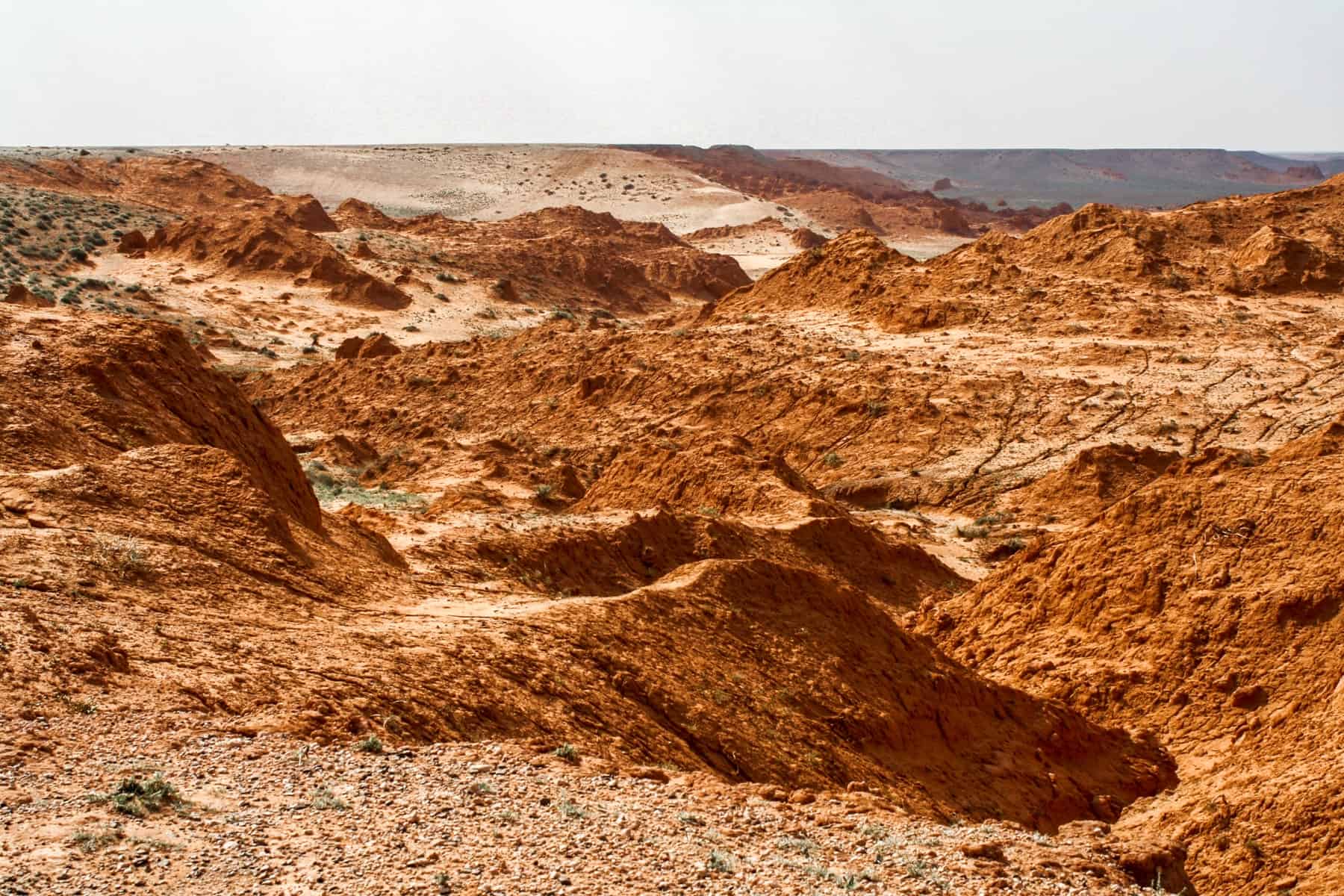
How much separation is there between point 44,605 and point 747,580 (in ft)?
19.9

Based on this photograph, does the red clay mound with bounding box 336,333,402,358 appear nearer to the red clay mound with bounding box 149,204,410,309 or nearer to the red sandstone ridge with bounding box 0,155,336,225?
the red clay mound with bounding box 149,204,410,309


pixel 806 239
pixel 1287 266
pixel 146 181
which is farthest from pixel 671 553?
pixel 806 239

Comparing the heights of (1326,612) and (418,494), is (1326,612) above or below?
above

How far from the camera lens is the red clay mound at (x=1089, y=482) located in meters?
20.8

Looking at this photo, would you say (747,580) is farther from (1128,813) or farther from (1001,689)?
(1128,813)

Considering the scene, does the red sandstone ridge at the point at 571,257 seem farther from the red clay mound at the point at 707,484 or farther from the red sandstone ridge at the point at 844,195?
the red clay mound at the point at 707,484

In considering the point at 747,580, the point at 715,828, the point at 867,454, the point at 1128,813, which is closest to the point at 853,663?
the point at 747,580

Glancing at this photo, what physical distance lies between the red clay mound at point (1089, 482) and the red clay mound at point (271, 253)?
27.1 m

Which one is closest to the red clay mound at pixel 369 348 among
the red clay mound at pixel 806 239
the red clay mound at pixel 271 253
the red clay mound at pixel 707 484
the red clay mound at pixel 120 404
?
the red clay mound at pixel 271 253

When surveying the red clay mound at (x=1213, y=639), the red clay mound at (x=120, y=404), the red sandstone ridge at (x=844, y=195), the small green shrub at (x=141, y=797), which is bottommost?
the red clay mound at (x=1213, y=639)

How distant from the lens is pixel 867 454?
24.4 m

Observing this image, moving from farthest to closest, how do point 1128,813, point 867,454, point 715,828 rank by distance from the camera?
point 867,454, point 1128,813, point 715,828

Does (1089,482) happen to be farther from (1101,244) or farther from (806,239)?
(806,239)

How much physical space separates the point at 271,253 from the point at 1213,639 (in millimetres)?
38886
